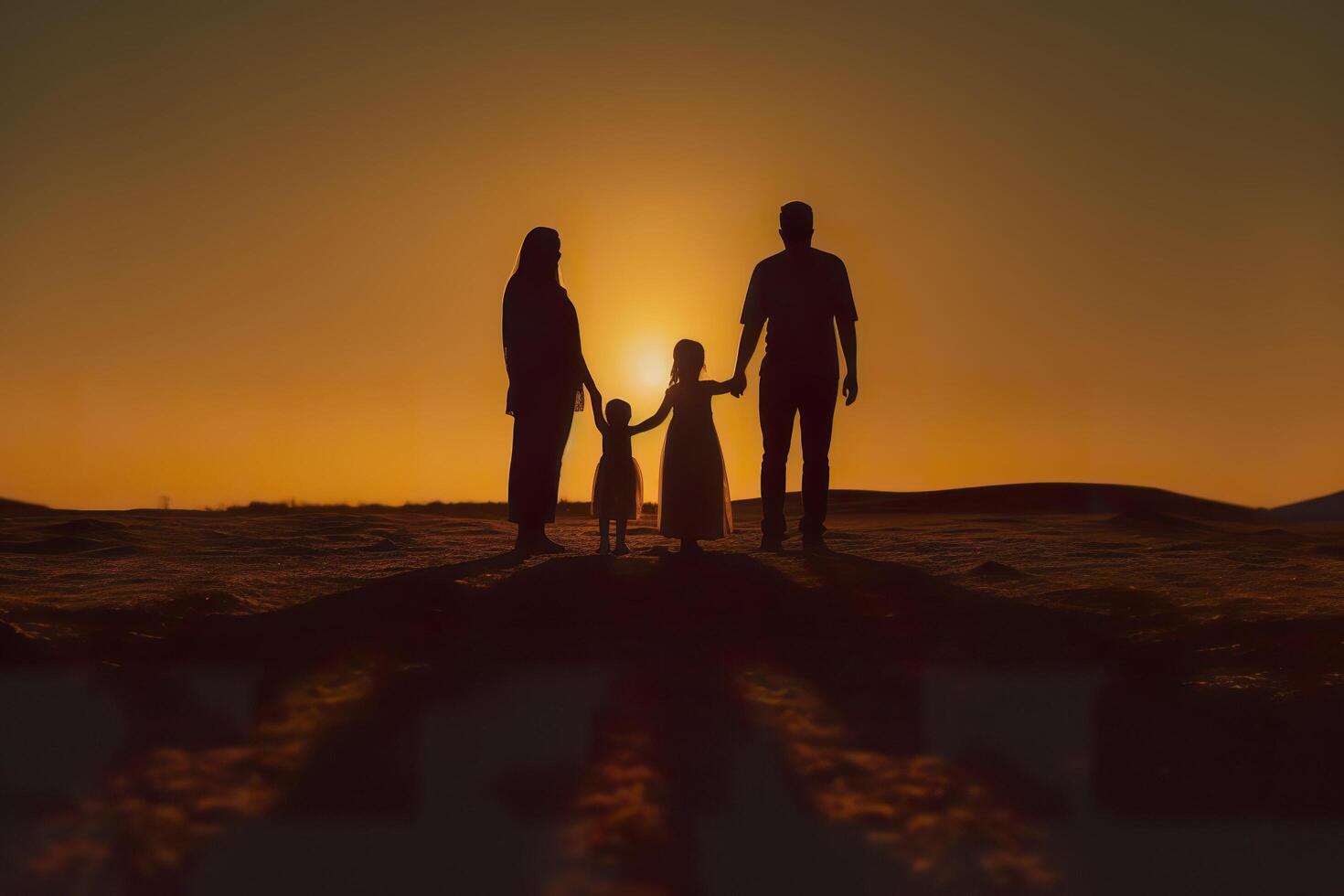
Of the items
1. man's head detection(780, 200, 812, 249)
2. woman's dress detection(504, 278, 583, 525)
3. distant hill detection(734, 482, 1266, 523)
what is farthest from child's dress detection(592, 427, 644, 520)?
distant hill detection(734, 482, 1266, 523)

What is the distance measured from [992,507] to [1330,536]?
755cm

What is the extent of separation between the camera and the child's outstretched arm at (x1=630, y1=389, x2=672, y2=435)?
11.5 meters

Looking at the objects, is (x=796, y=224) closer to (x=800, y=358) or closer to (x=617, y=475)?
(x=800, y=358)

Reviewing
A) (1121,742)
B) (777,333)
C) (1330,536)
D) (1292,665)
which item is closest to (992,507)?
(1330,536)

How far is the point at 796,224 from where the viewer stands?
11758 millimetres

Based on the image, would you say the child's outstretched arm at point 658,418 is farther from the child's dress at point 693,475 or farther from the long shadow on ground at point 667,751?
the long shadow on ground at point 667,751

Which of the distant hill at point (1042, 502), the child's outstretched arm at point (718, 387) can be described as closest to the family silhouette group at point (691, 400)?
the child's outstretched arm at point (718, 387)

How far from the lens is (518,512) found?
39.5 ft

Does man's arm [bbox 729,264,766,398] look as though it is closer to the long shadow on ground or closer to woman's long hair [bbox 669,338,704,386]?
woman's long hair [bbox 669,338,704,386]

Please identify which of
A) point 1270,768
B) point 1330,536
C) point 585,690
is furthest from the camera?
point 1330,536

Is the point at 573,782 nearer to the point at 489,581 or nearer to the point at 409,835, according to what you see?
the point at 409,835

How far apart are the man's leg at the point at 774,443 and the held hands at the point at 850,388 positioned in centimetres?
50

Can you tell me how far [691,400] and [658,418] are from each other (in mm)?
409

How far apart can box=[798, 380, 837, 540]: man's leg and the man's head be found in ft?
4.15
